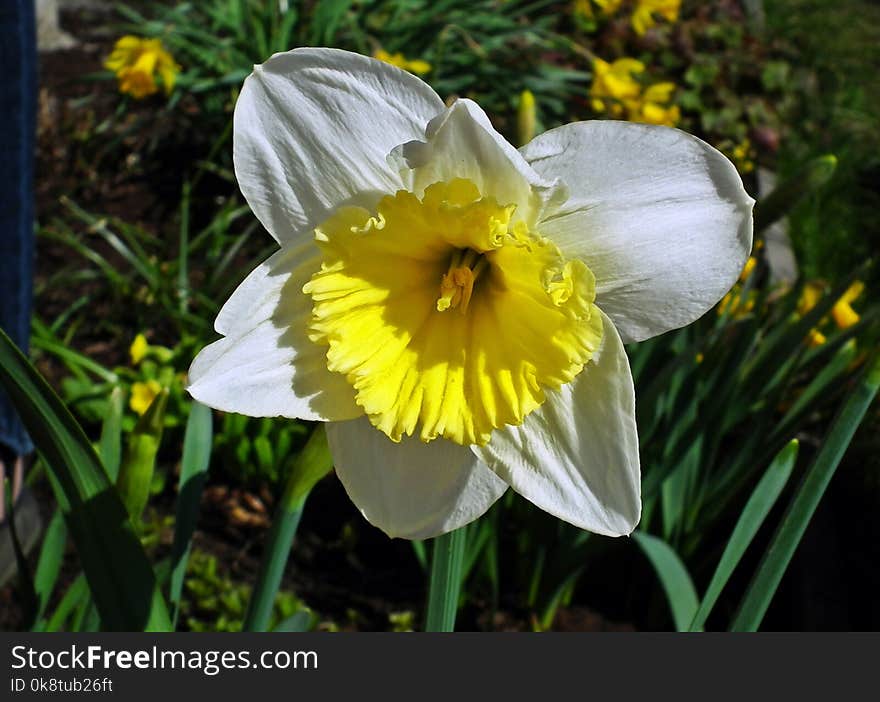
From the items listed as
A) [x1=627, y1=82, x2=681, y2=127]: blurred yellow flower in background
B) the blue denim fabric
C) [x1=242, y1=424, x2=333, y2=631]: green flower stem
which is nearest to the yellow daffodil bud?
[x1=242, y1=424, x2=333, y2=631]: green flower stem

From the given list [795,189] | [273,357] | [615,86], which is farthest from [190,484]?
[615,86]

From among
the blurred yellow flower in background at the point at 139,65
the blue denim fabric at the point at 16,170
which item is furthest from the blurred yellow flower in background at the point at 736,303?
the blurred yellow flower in background at the point at 139,65

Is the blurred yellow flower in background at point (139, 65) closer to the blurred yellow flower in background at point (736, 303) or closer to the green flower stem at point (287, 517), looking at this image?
the blurred yellow flower in background at point (736, 303)

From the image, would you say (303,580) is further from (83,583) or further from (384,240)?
(384,240)

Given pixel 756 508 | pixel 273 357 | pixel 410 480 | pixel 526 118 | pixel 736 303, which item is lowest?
pixel 736 303

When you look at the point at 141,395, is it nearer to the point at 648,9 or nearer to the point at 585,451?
the point at 585,451
